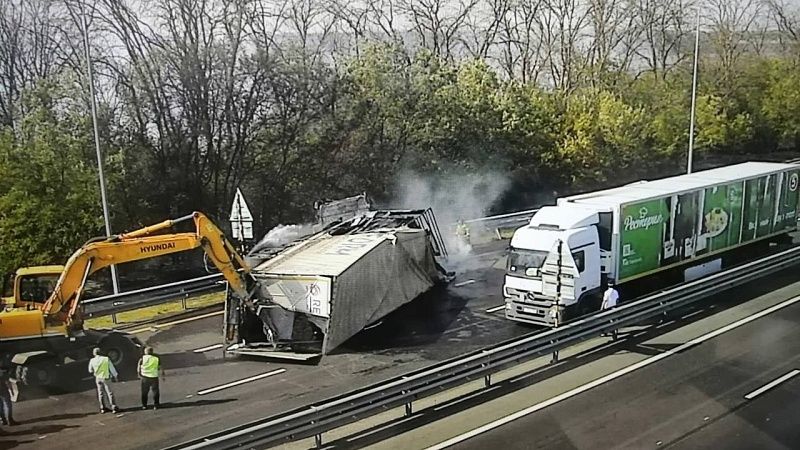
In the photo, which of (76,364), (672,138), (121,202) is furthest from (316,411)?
(672,138)

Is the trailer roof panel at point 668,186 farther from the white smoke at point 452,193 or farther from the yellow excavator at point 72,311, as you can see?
the white smoke at point 452,193

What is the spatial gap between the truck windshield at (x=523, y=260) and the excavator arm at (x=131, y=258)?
6176mm

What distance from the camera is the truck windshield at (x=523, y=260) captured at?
56.7ft

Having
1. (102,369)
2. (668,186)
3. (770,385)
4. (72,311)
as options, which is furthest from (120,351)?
(668,186)

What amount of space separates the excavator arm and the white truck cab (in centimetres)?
631

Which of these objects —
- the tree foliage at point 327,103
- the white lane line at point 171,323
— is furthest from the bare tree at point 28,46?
the white lane line at point 171,323

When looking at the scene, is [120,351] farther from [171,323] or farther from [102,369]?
[171,323]

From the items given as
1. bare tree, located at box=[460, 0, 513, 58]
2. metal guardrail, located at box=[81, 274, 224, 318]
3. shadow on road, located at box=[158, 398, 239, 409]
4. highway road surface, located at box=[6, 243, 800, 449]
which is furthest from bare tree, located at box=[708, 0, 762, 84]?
shadow on road, located at box=[158, 398, 239, 409]

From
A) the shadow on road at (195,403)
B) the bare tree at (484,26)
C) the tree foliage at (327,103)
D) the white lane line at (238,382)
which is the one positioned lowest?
the white lane line at (238,382)

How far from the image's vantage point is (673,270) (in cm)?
1997

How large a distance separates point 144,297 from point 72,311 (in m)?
4.84

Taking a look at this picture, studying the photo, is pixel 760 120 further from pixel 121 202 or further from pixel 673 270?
pixel 121 202

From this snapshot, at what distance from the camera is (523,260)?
1755cm

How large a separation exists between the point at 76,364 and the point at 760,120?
4364cm
